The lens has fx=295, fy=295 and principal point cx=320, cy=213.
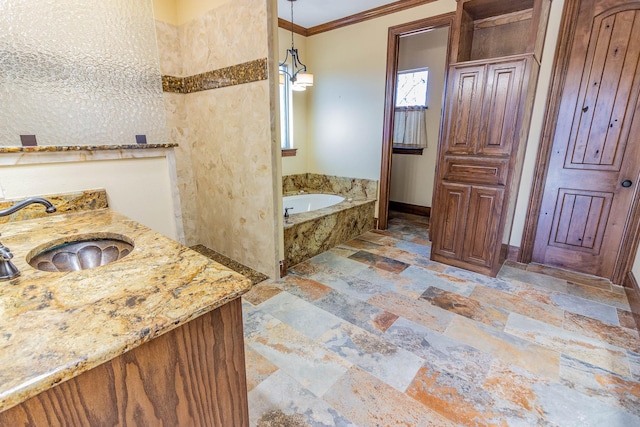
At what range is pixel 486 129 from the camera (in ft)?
8.03

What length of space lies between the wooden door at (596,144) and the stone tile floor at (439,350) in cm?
39

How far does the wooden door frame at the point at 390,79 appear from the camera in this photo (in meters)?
3.02

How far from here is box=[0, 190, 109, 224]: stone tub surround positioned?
1414 millimetres

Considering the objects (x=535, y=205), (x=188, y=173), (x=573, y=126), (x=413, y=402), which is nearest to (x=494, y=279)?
(x=535, y=205)

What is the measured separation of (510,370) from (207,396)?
1603 mm

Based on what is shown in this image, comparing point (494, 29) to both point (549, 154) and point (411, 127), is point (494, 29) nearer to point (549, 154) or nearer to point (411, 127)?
point (549, 154)

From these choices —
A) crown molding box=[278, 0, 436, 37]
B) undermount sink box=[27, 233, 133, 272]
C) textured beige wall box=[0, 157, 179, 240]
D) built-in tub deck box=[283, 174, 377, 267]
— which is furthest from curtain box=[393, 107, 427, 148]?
undermount sink box=[27, 233, 133, 272]

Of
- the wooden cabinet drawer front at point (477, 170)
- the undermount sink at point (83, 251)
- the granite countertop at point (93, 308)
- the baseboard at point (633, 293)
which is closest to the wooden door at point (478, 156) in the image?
the wooden cabinet drawer front at point (477, 170)

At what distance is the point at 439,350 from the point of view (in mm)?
1734

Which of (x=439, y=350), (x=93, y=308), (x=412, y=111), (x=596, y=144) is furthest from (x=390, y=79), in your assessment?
(x=93, y=308)

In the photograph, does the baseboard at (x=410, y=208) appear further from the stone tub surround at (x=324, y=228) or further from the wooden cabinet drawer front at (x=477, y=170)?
the wooden cabinet drawer front at (x=477, y=170)

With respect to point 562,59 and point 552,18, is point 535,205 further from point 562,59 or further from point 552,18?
point 552,18

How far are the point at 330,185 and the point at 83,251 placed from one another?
3311 millimetres

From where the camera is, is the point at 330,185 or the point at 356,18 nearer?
the point at 356,18
